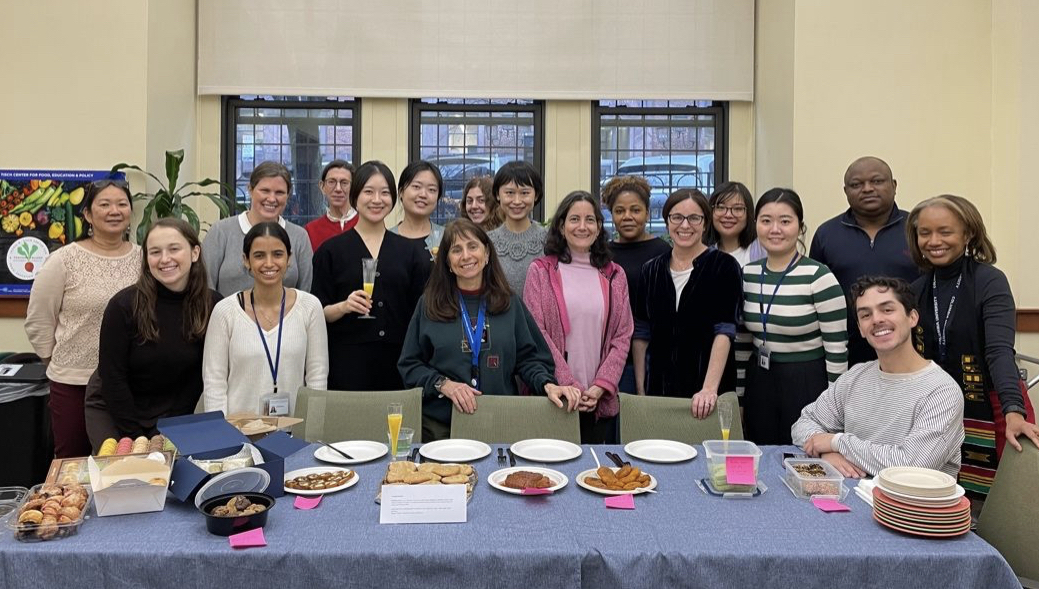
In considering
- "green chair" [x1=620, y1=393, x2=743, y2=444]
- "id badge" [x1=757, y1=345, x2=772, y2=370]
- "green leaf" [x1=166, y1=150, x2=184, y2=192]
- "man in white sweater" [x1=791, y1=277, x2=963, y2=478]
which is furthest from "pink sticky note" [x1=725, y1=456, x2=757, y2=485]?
"green leaf" [x1=166, y1=150, x2=184, y2=192]

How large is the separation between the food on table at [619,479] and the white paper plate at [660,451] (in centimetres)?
21

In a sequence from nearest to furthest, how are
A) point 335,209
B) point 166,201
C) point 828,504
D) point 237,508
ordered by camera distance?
point 237,508 < point 828,504 < point 335,209 < point 166,201

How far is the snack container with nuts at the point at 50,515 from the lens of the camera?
5.09 feet

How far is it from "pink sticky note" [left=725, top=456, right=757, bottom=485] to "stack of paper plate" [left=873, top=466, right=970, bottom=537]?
0.30 metres

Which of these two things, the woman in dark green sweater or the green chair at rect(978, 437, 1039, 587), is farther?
the woman in dark green sweater

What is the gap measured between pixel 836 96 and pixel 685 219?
7.77ft

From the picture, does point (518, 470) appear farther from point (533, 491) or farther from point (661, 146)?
point (661, 146)

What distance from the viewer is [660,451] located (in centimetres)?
225

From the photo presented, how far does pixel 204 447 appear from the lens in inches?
75.0

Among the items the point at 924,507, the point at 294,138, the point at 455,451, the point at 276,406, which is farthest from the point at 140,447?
the point at 294,138

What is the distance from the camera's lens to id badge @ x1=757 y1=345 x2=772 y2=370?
2.88 meters

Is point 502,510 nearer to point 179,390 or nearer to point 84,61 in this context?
point 179,390

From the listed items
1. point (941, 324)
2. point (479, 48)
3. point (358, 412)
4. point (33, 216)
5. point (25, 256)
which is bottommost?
point (358, 412)

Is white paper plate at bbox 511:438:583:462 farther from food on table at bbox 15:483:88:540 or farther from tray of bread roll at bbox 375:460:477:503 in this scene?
food on table at bbox 15:483:88:540
